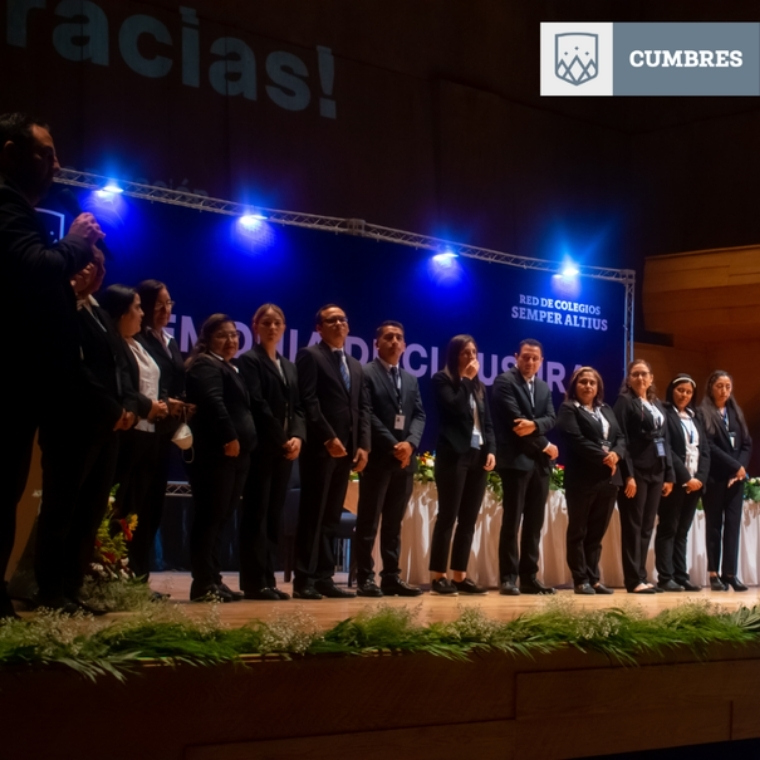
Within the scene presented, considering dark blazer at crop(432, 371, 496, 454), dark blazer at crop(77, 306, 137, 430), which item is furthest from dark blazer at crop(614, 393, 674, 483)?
dark blazer at crop(77, 306, 137, 430)

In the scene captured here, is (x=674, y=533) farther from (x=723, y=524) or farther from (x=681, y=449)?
(x=681, y=449)

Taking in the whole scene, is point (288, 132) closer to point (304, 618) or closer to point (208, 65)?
point (208, 65)

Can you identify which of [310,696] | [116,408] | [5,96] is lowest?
[310,696]

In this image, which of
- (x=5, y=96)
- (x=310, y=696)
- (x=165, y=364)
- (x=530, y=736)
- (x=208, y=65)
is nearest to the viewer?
(x=310, y=696)

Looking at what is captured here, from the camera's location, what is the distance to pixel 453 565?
Answer: 19.3ft

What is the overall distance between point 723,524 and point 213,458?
4.01m

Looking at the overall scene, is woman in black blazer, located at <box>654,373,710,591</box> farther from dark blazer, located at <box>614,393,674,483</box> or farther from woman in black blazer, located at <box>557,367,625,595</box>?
woman in black blazer, located at <box>557,367,625,595</box>

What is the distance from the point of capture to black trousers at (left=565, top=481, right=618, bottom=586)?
621 centimetres

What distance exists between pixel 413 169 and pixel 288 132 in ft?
4.13

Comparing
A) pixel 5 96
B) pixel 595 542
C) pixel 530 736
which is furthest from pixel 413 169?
pixel 530 736

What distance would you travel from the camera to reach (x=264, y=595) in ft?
15.6

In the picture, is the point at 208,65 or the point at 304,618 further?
the point at 208,65

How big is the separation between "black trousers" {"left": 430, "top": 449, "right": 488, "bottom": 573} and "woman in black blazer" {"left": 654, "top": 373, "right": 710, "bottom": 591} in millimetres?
1555

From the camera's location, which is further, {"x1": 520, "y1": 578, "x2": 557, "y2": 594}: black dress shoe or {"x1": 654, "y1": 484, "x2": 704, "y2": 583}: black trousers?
{"x1": 654, "y1": 484, "x2": 704, "y2": 583}: black trousers
